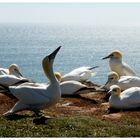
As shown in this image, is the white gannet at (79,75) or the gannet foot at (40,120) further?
the white gannet at (79,75)

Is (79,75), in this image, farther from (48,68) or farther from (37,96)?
(37,96)

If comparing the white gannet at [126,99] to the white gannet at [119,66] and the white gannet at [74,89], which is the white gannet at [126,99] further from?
the white gannet at [119,66]

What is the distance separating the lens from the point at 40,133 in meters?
13.8

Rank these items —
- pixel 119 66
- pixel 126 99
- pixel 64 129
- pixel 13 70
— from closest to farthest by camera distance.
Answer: pixel 64 129, pixel 126 99, pixel 13 70, pixel 119 66

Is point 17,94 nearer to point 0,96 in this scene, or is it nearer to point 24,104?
point 24,104

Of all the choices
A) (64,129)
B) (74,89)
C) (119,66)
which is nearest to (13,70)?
(74,89)

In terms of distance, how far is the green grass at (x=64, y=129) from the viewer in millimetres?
13828

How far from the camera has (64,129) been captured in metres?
14.5

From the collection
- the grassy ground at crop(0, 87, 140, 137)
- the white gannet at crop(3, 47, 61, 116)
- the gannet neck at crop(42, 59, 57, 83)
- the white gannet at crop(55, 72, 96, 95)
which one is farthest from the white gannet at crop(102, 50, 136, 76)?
the white gannet at crop(3, 47, 61, 116)

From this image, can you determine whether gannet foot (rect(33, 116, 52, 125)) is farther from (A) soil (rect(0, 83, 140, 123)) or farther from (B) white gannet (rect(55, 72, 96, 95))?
(B) white gannet (rect(55, 72, 96, 95))

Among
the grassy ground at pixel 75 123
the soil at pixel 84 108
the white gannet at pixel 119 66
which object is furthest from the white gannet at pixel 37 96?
the white gannet at pixel 119 66

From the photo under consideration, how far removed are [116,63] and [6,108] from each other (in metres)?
7.64

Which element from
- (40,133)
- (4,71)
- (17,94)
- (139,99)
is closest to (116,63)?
(4,71)

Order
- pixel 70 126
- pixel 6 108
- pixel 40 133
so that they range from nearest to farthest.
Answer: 1. pixel 40 133
2. pixel 70 126
3. pixel 6 108
